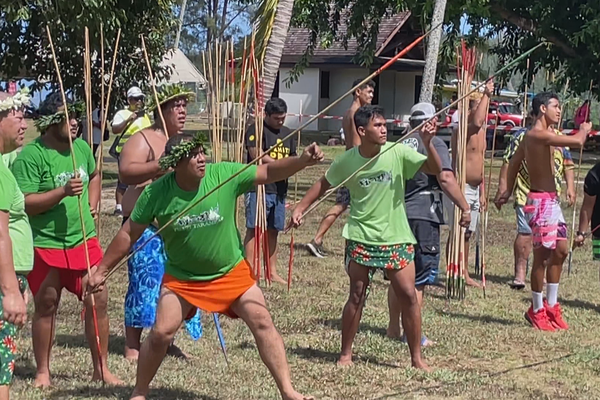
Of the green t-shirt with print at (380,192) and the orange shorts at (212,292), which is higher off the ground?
the green t-shirt with print at (380,192)

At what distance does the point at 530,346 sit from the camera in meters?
7.20

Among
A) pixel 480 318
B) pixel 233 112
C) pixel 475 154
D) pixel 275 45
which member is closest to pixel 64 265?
pixel 233 112

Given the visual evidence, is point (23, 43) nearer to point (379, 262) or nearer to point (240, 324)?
point (240, 324)

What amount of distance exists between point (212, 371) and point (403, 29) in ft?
103

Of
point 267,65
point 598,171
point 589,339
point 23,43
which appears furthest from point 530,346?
point 23,43

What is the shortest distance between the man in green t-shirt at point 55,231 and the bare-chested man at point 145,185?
13.1 inches

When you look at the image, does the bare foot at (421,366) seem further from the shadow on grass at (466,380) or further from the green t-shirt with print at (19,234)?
the green t-shirt with print at (19,234)

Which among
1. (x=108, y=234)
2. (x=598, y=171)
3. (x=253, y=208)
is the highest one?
(x=598, y=171)

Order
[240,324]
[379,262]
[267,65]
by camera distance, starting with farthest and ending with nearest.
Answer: [267,65] → [240,324] → [379,262]

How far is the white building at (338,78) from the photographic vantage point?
36969 mm

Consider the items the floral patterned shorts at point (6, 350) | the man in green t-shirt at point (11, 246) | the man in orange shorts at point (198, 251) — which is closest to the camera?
the man in green t-shirt at point (11, 246)

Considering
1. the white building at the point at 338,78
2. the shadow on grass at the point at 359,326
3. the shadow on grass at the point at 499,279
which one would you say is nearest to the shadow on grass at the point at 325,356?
the shadow on grass at the point at 359,326

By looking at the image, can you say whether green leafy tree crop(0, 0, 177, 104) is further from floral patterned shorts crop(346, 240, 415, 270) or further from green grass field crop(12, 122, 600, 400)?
floral patterned shorts crop(346, 240, 415, 270)

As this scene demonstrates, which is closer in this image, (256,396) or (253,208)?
(256,396)
